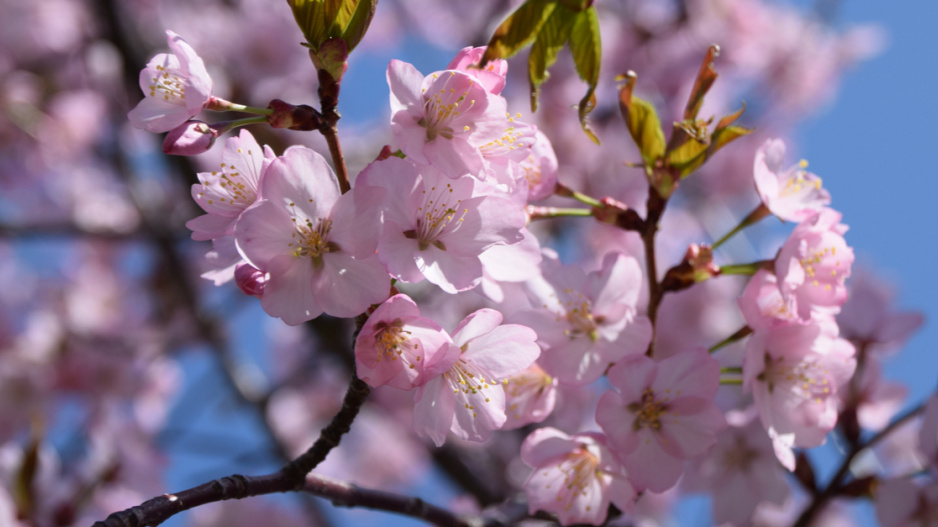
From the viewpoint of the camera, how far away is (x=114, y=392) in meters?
3.35

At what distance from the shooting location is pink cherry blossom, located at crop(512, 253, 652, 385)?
1201 mm

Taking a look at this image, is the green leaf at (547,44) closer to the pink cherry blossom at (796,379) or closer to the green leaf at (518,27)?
the green leaf at (518,27)

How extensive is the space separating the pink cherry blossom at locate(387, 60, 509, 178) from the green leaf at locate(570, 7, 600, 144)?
0.43 ft

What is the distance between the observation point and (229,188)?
1034 millimetres

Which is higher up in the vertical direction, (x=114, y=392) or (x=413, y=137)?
(x=413, y=137)

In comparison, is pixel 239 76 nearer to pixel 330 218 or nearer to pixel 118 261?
pixel 118 261

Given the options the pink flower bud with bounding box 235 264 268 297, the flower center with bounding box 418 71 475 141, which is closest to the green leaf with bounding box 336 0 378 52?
the flower center with bounding box 418 71 475 141

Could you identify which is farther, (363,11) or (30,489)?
(30,489)

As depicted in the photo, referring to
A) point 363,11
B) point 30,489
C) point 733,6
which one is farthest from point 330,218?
point 733,6

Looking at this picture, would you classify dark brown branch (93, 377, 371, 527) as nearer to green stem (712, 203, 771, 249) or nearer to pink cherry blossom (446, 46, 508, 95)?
pink cherry blossom (446, 46, 508, 95)

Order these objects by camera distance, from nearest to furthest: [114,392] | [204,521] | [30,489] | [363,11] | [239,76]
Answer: [363,11] < [30,489] < [114,392] < [204,521] < [239,76]

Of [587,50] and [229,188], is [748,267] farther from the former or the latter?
[229,188]

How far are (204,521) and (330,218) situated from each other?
10.7 ft

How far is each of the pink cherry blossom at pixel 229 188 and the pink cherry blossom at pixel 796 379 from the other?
0.85 meters
